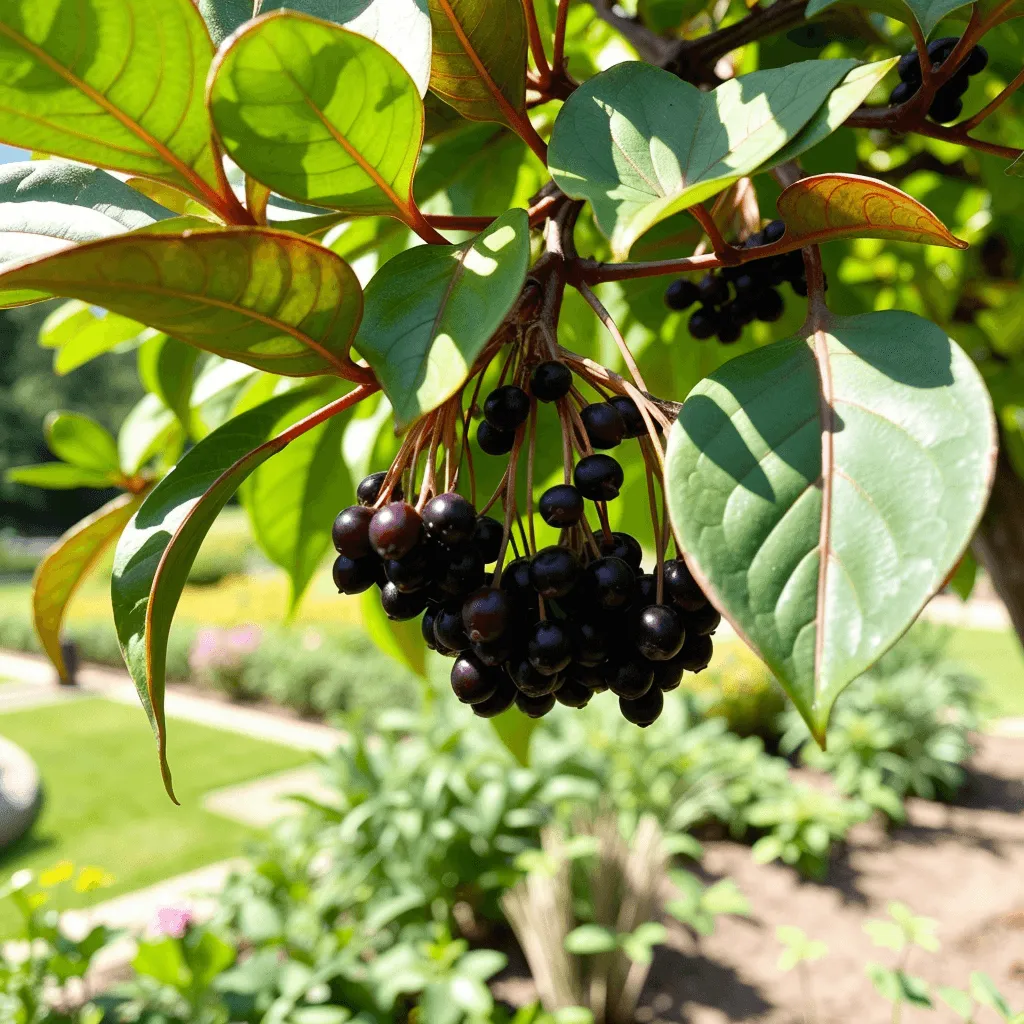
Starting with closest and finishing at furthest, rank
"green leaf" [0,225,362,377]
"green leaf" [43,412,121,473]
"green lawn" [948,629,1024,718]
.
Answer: "green leaf" [0,225,362,377], "green leaf" [43,412,121,473], "green lawn" [948,629,1024,718]

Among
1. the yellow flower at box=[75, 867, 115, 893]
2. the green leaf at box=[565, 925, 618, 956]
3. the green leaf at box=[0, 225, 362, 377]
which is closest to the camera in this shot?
the green leaf at box=[0, 225, 362, 377]

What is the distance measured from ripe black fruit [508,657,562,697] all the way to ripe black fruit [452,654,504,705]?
0.02 metres

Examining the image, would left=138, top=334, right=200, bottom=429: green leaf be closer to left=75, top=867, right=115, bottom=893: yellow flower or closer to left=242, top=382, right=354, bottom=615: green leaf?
left=242, top=382, right=354, bottom=615: green leaf

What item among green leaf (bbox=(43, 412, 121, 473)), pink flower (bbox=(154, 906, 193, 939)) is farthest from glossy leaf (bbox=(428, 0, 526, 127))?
pink flower (bbox=(154, 906, 193, 939))

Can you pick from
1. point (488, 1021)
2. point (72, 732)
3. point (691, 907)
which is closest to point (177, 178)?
point (488, 1021)

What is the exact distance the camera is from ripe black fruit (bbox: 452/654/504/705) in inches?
21.5

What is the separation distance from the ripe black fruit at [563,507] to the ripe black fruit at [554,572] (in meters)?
0.02

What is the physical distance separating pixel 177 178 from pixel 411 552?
244 millimetres

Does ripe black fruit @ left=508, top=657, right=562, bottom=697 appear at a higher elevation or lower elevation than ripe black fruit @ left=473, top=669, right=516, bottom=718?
higher

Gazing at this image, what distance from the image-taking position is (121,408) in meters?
29.1

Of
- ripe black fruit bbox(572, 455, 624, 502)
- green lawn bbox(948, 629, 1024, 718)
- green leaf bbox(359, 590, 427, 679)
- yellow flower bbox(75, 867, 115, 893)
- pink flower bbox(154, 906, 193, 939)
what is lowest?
green lawn bbox(948, 629, 1024, 718)

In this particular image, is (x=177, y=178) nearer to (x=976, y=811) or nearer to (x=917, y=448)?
(x=917, y=448)

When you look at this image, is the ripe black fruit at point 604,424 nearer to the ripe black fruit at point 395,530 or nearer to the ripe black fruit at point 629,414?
the ripe black fruit at point 629,414

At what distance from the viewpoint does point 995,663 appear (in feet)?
29.3
